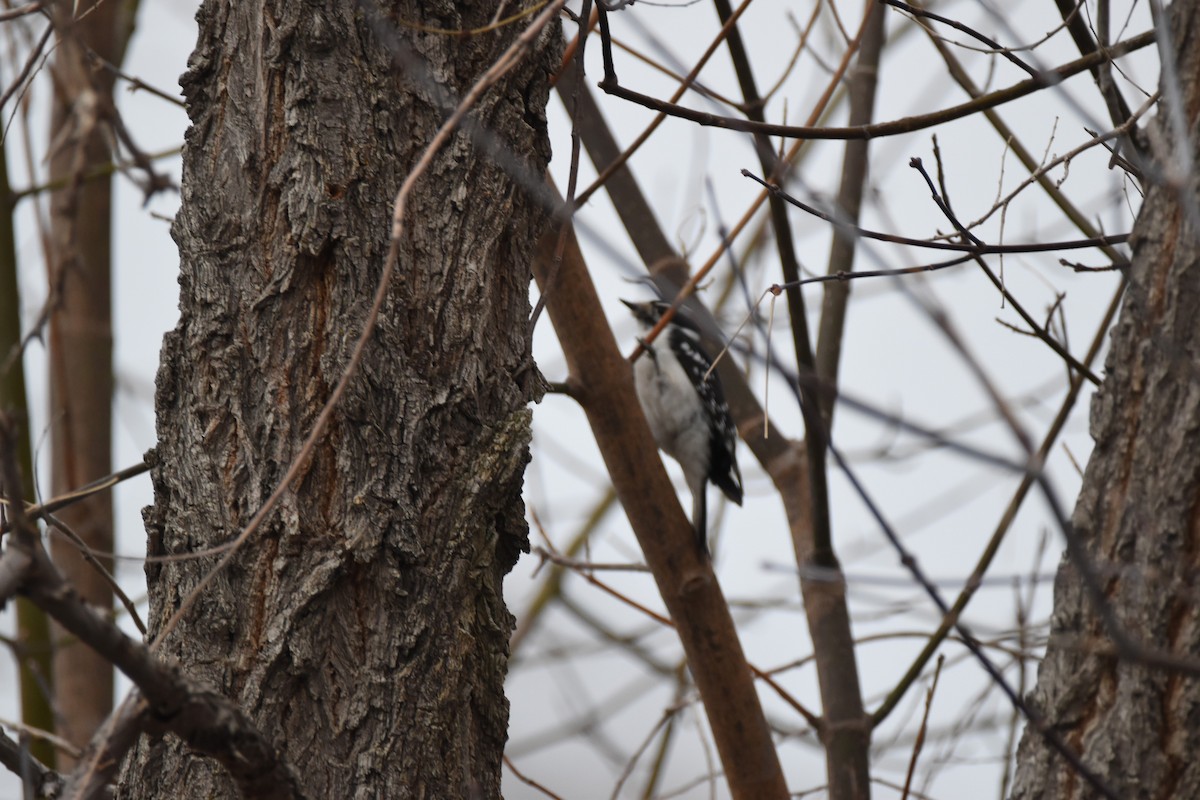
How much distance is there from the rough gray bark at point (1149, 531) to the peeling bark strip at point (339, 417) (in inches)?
33.7

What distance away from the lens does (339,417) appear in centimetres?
170

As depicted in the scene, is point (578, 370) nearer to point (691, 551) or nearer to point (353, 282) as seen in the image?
point (691, 551)

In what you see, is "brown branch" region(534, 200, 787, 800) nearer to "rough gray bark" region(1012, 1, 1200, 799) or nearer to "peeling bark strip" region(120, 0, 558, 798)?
"peeling bark strip" region(120, 0, 558, 798)

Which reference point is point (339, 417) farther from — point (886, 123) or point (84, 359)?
point (84, 359)

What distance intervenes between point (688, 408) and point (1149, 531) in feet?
13.7

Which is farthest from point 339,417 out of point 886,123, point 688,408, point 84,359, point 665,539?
point 688,408

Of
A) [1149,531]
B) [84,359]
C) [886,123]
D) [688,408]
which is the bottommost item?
[1149,531]

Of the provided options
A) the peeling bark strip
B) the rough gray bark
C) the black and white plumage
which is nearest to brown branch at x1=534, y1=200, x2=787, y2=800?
the peeling bark strip

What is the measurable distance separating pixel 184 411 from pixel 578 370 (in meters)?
1.28

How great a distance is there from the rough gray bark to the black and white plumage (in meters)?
3.80

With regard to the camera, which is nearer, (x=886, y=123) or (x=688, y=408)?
(x=886, y=123)

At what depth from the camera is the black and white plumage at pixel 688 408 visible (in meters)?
5.57

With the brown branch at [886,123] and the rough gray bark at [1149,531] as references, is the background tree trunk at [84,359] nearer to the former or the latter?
the brown branch at [886,123]

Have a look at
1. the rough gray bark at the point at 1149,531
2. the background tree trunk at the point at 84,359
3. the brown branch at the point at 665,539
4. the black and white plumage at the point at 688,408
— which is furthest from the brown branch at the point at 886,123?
the black and white plumage at the point at 688,408
